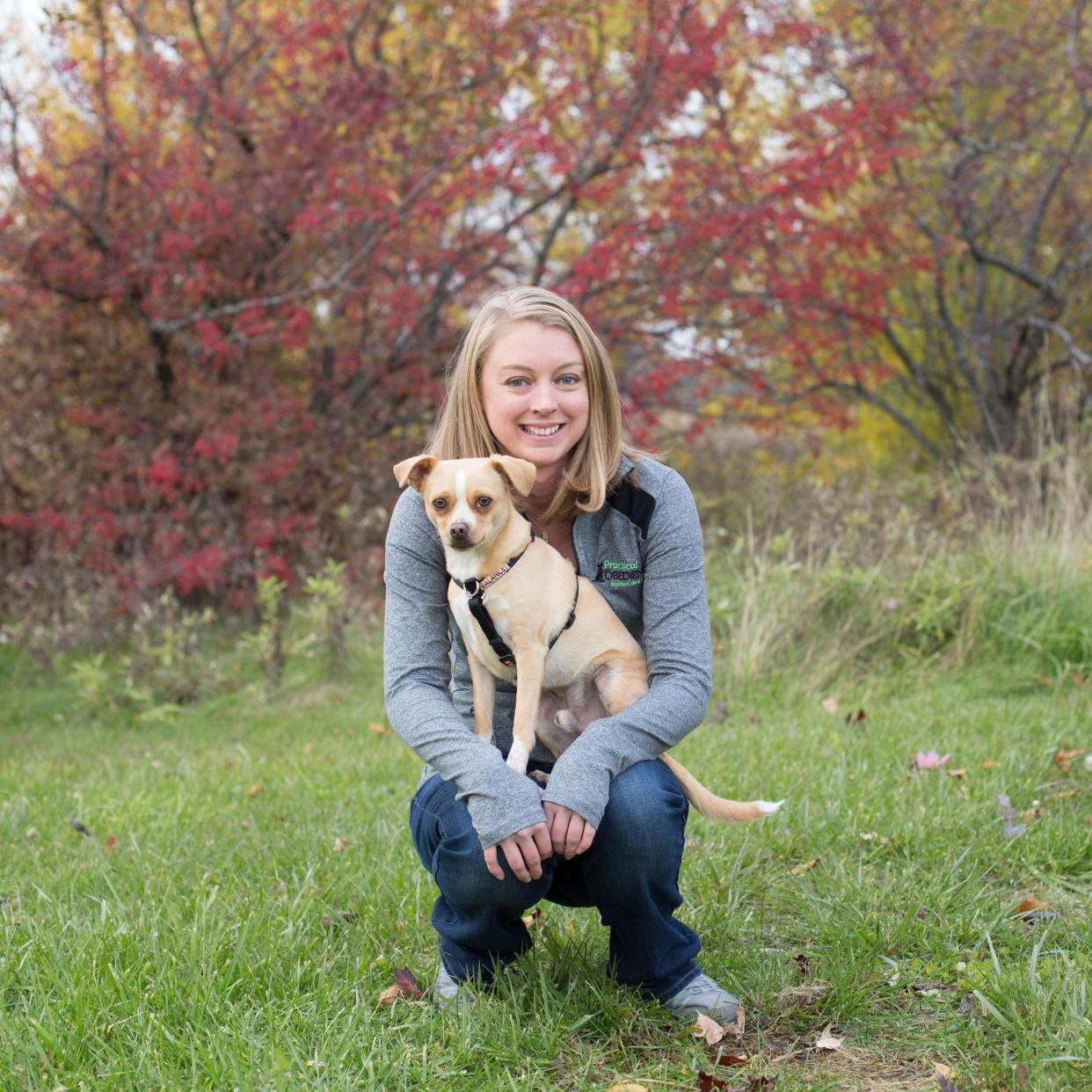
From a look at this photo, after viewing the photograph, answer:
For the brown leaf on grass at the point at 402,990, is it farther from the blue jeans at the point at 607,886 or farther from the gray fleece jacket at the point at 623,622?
the gray fleece jacket at the point at 623,622

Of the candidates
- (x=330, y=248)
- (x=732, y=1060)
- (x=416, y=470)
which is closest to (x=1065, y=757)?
(x=732, y=1060)

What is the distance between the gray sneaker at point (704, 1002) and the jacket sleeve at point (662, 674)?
468 mm

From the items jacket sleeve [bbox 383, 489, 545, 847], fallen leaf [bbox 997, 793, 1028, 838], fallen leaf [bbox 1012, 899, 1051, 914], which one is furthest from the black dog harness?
fallen leaf [bbox 997, 793, 1028, 838]

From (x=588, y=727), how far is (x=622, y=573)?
17.1 inches

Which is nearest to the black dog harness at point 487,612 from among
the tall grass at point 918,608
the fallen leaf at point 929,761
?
the fallen leaf at point 929,761

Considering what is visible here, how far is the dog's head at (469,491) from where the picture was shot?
2.43 metres

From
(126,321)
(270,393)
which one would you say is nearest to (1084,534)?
(270,393)

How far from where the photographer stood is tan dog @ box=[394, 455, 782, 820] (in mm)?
2453

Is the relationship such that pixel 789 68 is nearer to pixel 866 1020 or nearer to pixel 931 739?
pixel 931 739

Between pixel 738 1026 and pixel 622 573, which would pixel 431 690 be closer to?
pixel 622 573

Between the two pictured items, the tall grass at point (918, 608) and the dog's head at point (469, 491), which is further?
the tall grass at point (918, 608)

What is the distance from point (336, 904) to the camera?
10.0ft

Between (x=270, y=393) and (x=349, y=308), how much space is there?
3.27 ft

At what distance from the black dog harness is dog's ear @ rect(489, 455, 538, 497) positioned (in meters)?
0.15
